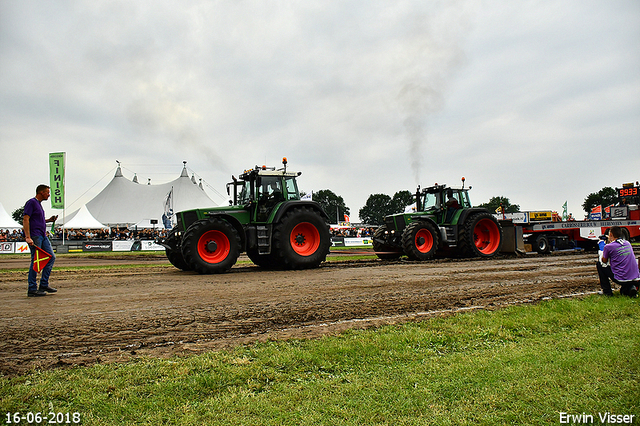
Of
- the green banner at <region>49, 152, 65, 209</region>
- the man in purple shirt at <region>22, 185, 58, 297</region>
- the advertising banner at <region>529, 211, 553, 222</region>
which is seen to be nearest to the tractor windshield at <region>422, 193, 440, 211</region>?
the advertising banner at <region>529, 211, 553, 222</region>

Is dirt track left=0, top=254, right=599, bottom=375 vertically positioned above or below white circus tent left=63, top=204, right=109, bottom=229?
below

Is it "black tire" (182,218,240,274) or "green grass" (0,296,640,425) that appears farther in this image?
"black tire" (182,218,240,274)

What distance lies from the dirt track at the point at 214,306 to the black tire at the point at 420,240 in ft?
13.6

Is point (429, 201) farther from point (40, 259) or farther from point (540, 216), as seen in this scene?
point (40, 259)

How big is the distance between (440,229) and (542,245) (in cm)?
676

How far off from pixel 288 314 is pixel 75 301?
3.19m

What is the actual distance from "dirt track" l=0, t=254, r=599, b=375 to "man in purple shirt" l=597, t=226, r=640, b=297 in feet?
2.06

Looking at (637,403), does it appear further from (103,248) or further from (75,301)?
(103,248)

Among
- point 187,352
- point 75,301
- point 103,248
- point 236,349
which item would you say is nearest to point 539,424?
point 236,349

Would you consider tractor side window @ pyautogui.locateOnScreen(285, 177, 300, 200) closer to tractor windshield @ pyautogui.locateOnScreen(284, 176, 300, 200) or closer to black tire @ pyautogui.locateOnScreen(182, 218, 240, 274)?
tractor windshield @ pyautogui.locateOnScreen(284, 176, 300, 200)

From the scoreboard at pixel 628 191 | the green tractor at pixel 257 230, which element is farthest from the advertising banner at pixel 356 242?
the green tractor at pixel 257 230

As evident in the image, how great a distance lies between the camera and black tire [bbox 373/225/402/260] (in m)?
15.2

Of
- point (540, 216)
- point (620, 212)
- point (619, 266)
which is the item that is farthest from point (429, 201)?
point (620, 212)

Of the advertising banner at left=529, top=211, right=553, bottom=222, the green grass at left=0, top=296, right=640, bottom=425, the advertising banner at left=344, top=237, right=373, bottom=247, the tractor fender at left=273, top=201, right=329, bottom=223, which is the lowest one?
the green grass at left=0, top=296, right=640, bottom=425
